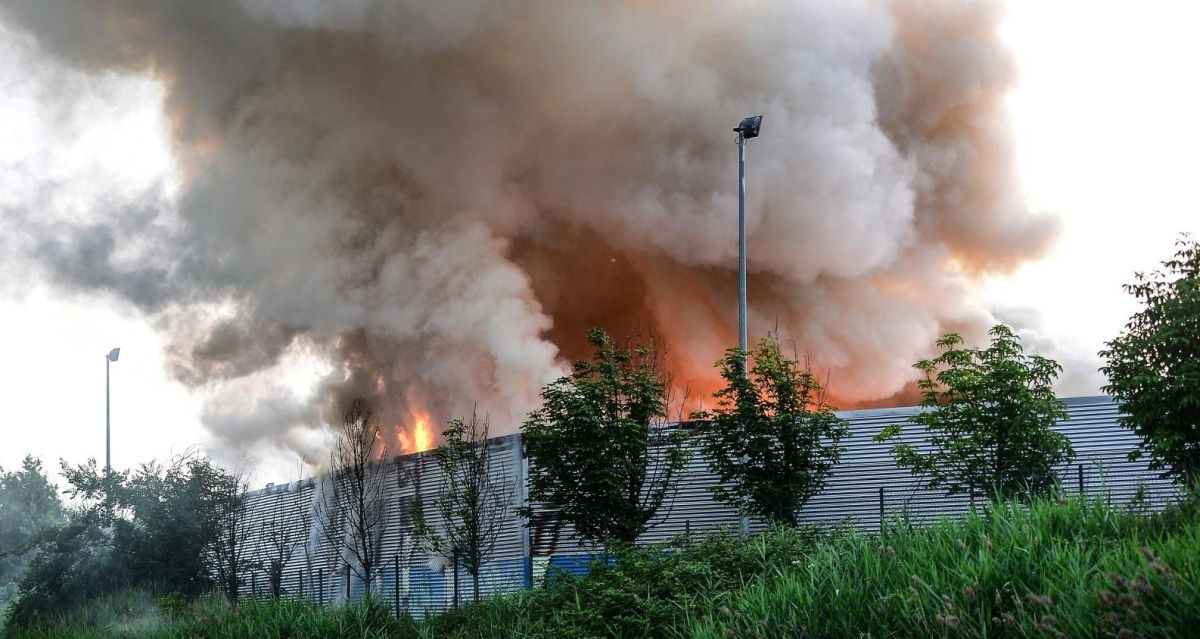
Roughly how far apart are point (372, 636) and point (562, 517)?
7.27 meters

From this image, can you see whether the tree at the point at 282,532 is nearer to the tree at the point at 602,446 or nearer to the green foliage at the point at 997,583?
Answer: the tree at the point at 602,446

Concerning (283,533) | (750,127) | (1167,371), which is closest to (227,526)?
(283,533)

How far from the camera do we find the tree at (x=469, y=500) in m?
29.6

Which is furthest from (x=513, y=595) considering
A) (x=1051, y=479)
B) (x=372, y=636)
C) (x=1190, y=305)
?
(x=1190, y=305)

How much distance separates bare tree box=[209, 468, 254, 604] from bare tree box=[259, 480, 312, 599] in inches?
40.3

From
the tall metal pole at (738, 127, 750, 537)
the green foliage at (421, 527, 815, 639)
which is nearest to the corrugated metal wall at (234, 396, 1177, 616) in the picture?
the tall metal pole at (738, 127, 750, 537)

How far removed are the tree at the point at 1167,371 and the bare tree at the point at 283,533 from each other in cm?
2976

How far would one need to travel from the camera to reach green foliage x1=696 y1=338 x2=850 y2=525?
86.6 feet

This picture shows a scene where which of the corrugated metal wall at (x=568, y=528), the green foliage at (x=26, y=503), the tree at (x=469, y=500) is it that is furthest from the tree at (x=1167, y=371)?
the green foliage at (x=26, y=503)

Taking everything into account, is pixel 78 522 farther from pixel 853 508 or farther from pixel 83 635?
pixel 853 508

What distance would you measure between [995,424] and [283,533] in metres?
29.6

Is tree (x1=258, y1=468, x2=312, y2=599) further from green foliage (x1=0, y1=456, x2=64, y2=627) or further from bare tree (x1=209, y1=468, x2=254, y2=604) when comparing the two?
green foliage (x1=0, y1=456, x2=64, y2=627)

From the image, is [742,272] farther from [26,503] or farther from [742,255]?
[26,503]

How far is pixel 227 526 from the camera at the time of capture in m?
43.6
